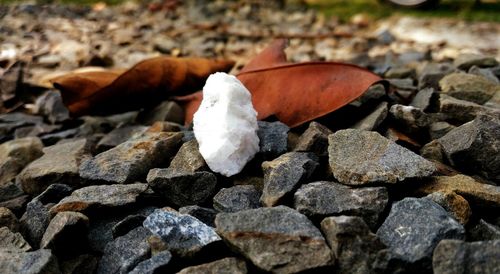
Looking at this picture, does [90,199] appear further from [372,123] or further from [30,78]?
[30,78]

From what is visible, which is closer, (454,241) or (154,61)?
(454,241)

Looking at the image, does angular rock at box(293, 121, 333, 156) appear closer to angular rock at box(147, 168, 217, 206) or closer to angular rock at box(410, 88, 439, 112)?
angular rock at box(147, 168, 217, 206)

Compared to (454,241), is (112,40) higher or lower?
lower

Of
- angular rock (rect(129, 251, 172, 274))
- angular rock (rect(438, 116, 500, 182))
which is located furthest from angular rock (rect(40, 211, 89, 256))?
angular rock (rect(438, 116, 500, 182))

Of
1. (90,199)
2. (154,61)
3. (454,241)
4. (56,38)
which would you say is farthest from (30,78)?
(454,241)

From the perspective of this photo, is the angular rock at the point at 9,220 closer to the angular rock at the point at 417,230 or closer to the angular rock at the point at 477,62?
the angular rock at the point at 417,230
